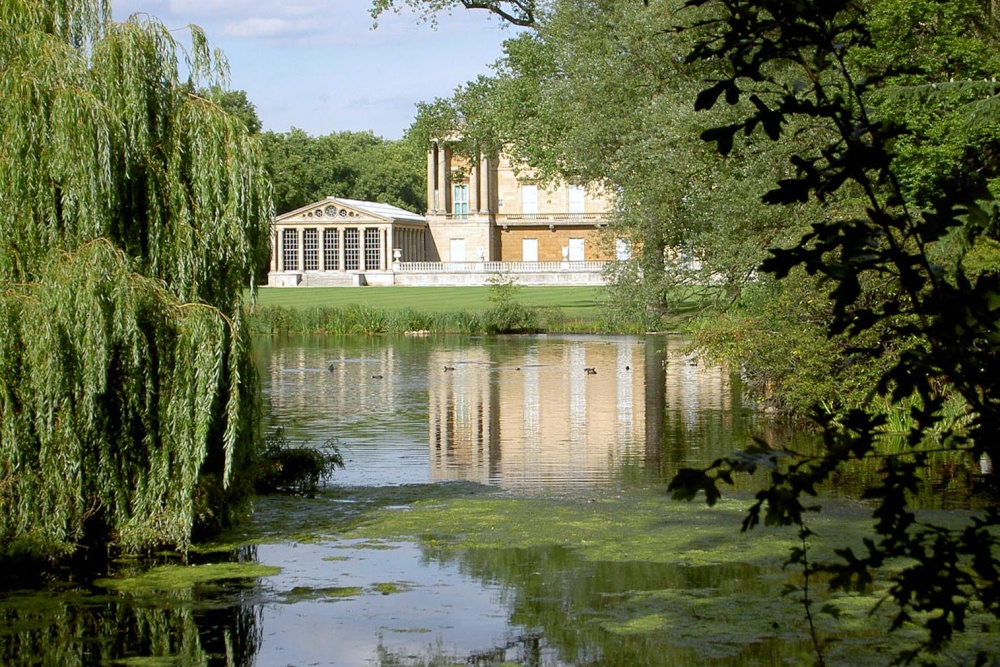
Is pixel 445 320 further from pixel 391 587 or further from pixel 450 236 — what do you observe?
pixel 391 587

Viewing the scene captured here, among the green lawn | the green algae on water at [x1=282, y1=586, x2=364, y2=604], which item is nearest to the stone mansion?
the green lawn

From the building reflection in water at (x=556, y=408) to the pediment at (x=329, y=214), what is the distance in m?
37.8

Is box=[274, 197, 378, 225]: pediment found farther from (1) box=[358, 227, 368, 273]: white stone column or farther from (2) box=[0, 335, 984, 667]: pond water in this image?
(2) box=[0, 335, 984, 667]: pond water

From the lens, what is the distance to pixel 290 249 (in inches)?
2945

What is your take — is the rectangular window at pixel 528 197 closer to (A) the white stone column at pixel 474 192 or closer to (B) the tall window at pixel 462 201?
(A) the white stone column at pixel 474 192

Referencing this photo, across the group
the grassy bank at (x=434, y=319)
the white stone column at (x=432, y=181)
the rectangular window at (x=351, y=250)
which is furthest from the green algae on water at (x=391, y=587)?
the white stone column at (x=432, y=181)

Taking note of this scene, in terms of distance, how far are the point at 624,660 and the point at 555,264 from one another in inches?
2416

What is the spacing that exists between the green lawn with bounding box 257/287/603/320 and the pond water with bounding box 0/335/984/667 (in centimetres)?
2940

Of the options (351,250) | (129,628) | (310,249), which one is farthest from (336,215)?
(129,628)

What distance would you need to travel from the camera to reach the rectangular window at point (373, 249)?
73.9m

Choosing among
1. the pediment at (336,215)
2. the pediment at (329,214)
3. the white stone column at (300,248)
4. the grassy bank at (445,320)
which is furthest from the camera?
the white stone column at (300,248)

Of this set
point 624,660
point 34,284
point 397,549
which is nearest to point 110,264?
point 34,284

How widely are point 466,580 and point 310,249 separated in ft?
217

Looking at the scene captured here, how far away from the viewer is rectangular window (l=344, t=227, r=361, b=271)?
7406 centimetres
